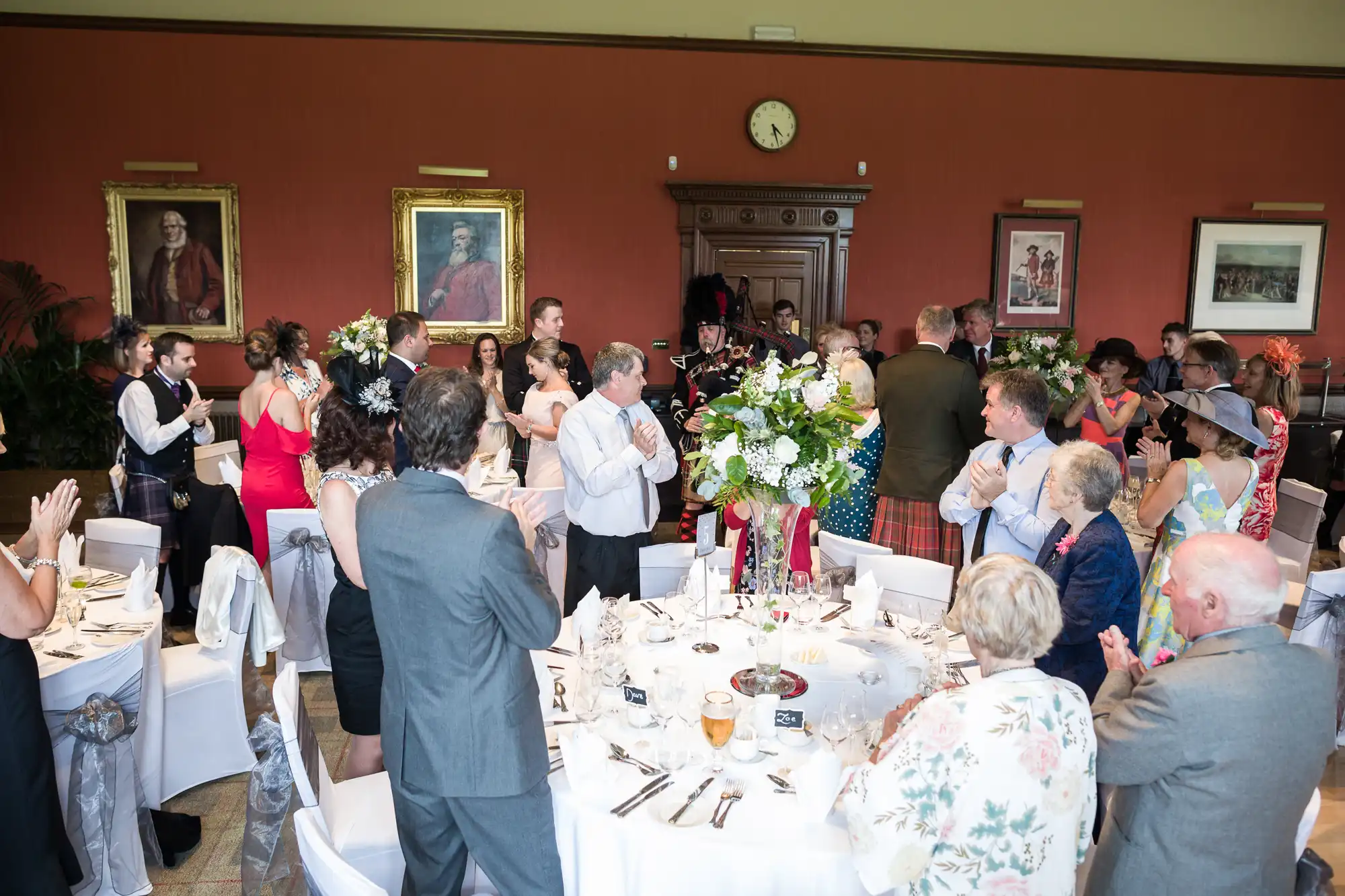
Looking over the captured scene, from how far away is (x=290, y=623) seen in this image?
15.5 ft

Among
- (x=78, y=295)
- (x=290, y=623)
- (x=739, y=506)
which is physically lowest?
(x=290, y=623)

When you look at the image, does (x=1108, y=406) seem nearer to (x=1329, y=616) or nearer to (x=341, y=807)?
(x=1329, y=616)

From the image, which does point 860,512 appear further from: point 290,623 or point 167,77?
point 167,77

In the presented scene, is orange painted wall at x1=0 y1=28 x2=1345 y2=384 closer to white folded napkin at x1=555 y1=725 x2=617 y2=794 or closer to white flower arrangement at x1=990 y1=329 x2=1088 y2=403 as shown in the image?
white flower arrangement at x1=990 y1=329 x2=1088 y2=403

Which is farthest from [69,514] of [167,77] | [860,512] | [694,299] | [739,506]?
[167,77]

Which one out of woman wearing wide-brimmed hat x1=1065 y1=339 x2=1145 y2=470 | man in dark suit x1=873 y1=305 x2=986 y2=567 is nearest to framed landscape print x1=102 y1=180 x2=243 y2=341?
man in dark suit x1=873 y1=305 x2=986 y2=567

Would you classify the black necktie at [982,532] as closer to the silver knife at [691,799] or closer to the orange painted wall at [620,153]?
the silver knife at [691,799]

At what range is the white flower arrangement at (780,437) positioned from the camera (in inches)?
112

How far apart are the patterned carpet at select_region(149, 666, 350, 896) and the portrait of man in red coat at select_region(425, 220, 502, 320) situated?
195 inches

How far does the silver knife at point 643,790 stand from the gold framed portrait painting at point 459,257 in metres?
6.94

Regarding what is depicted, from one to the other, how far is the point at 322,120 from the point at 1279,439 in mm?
7849

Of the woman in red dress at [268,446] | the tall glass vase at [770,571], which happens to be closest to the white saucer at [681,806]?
the tall glass vase at [770,571]

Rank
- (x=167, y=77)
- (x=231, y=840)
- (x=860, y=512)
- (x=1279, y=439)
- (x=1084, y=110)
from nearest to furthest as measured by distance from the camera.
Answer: (x=231, y=840) < (x=1279, y=439) < (x=860, y=512) < (x=167, y=77) < (x=1084, y=110)

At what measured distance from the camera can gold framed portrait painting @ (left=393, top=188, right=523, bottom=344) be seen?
8641 millimetres
